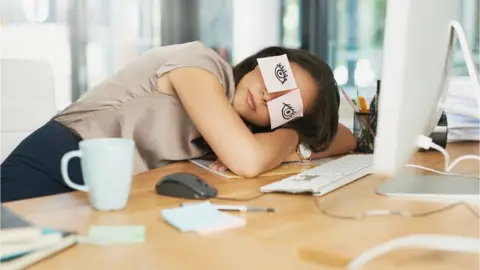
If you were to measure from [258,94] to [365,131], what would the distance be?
1.22ft

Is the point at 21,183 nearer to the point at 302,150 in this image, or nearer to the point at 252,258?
the point at 302,150

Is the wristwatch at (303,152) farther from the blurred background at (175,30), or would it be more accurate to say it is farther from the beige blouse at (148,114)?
the blurred background at (175,30)

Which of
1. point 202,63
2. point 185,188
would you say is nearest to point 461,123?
point 202,63

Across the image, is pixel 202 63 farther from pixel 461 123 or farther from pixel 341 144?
pixel 461 123

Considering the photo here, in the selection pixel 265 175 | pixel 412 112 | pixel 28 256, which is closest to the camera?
pixel 28 256

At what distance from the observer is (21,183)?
4.29ft

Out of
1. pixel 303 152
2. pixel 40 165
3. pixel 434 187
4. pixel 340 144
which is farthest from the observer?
pixel 340 144

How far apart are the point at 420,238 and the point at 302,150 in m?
0.82

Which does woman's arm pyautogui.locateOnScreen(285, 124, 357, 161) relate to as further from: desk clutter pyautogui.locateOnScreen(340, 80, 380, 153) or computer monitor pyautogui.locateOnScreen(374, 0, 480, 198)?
computer monitor pyautogui.locateOnScreen(374, 0, 480, 198)

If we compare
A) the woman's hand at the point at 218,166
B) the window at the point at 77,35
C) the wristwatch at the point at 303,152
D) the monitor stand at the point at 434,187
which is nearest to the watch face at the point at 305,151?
the wristwatch at the point at 303,152

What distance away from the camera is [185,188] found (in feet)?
3.17

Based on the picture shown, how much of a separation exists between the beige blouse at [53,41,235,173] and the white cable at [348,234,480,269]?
75 cm

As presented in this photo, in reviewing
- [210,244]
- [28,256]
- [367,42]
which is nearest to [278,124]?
[210,244]

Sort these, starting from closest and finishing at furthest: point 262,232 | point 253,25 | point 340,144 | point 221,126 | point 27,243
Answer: point 27,243 → point 262,232 → point 221,126 → point 340,144 → point 253,25
